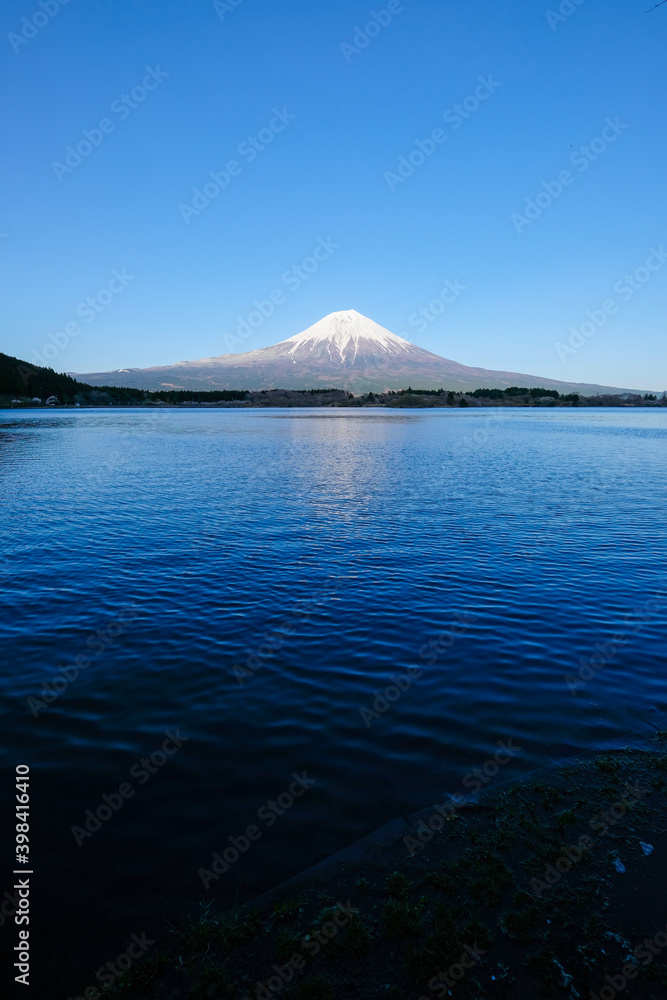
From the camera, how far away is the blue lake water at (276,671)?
8.46 metres

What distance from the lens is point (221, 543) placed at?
27984 millimetres

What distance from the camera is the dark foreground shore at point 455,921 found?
6215mm

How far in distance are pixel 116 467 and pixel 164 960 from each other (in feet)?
192

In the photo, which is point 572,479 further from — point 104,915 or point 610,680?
point 104,915

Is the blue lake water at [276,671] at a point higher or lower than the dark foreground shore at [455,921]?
lower

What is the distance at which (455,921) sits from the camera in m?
6.93

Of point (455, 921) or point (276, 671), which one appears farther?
point (276, 671)

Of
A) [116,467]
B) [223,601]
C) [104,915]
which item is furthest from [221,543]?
[116,467]

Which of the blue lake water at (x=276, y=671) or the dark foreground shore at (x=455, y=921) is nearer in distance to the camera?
the dark foreground shore at (x=455, y=921)

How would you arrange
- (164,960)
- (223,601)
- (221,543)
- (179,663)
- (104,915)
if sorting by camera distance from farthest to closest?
(221,543), (223,601), (179,663), (104,915), (164,960)

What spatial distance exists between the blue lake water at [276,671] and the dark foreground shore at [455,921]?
0.63 meters

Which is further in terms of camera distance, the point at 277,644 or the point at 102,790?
the point at 277,644

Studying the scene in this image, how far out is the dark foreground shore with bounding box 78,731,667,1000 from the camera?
6215 mm

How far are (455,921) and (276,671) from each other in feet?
27.1
